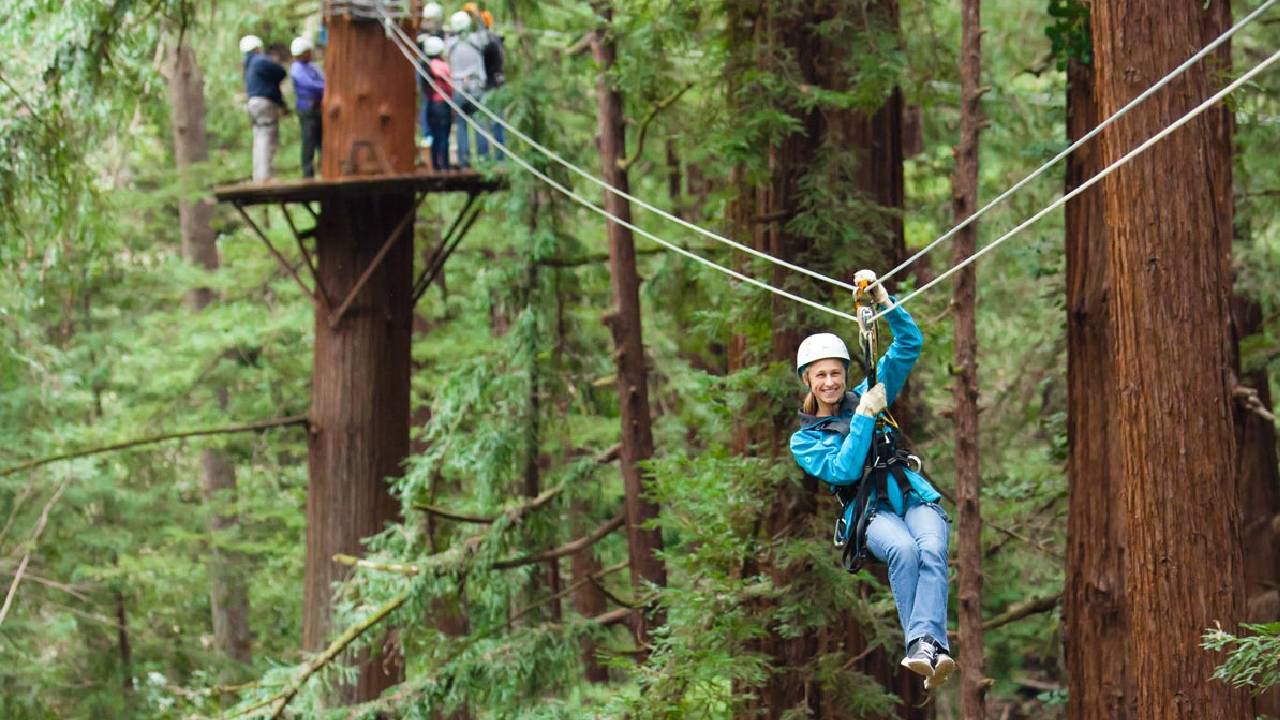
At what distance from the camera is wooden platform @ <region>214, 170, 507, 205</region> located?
11938 mm

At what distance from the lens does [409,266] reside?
42.7 feet

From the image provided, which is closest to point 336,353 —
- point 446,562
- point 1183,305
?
point 446,562

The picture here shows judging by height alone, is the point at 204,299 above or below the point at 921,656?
above

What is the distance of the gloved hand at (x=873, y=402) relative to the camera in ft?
18.9

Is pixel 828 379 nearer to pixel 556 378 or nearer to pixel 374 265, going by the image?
pixel 374 265

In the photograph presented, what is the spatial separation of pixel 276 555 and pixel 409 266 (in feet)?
26.1

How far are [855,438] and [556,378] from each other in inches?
289

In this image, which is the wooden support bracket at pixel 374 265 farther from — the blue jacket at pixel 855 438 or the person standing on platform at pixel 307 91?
the blue jacket at pixel 855 438

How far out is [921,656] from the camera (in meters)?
5.53

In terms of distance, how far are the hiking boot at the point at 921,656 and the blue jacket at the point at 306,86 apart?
8.62 meters

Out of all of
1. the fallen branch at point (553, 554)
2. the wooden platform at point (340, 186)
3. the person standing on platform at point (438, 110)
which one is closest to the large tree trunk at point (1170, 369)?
the fallen branch at point (553, 554)

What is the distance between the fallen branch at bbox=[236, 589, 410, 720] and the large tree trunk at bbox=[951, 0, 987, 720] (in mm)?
4608

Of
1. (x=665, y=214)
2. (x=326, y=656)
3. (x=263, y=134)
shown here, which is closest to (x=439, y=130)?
A: (x=263, y=134)

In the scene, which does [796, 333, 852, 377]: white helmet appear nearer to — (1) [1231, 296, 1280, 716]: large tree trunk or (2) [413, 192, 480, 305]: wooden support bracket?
(2) [413, 192, 480, 305]: wooden support bracket
